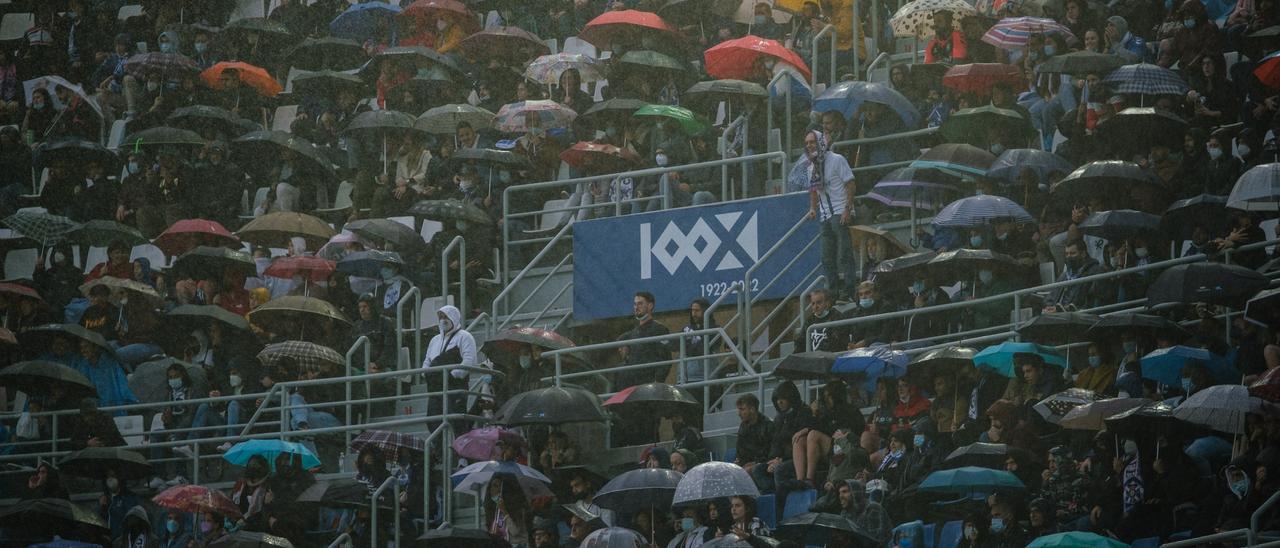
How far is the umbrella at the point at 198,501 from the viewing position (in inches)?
906

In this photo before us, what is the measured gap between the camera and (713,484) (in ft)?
67.1

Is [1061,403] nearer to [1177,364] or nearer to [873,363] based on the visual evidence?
[1177,364]

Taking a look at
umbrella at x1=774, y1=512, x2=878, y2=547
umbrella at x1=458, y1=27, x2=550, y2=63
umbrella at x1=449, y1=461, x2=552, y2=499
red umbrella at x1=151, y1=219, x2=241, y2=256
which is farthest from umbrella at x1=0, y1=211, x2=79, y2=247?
umbrella at x1=774, y1=512, x2=878, y2=547

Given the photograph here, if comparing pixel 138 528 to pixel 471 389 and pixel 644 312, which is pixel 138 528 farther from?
pixel 644 312

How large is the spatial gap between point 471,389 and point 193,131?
655 cm

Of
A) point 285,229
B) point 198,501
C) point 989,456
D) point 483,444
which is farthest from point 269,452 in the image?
point 989,456

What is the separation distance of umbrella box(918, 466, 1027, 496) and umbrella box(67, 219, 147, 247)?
456 inches

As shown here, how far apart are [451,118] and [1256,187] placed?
9788 millimetres

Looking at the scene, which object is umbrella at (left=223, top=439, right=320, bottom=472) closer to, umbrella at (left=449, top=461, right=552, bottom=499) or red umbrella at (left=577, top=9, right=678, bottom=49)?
umbrella at (left=449, top=461, right=552, bottom=499)

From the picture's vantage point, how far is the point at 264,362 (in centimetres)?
2531

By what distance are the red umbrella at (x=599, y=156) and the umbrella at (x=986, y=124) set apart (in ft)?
11.5

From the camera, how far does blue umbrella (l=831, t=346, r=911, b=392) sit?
21.3 m

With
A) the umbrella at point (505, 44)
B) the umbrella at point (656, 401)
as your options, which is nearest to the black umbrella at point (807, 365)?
the umbrella at point (656, 401)

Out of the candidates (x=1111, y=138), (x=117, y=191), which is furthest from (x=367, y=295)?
(x=1111, y=138)
